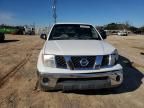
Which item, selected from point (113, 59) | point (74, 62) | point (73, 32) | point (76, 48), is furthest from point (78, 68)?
point (73, 32)

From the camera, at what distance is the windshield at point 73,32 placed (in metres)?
7.29

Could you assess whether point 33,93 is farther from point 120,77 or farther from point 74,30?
point 74,30

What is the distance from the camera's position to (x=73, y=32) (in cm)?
760

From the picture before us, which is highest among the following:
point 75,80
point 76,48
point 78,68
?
point 76,48

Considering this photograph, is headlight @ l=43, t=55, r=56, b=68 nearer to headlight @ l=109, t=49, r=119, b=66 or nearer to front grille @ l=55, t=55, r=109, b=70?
front grille @ l=55, t=55, r=109, b=70

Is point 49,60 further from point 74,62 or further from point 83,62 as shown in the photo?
point 83,62

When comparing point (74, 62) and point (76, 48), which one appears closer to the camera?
point (74, 62)

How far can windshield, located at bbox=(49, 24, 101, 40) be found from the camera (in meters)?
7.29

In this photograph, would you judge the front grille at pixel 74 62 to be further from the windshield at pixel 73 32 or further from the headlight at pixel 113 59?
the windshield at pixel 73 32

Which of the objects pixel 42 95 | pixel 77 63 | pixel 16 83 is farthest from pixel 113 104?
pixel 16 83

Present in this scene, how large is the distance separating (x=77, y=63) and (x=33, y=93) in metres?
1.35

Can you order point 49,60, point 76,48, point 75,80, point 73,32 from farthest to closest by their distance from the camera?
1. point 73,32
2. point 76,48
3. point 49,60
4. point 75,80

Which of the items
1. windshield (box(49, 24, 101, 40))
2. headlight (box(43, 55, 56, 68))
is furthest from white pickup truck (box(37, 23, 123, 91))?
windshield (box(49, 24, 101, 40))

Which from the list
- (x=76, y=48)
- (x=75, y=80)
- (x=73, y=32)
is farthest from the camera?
(x=73, y=32)
